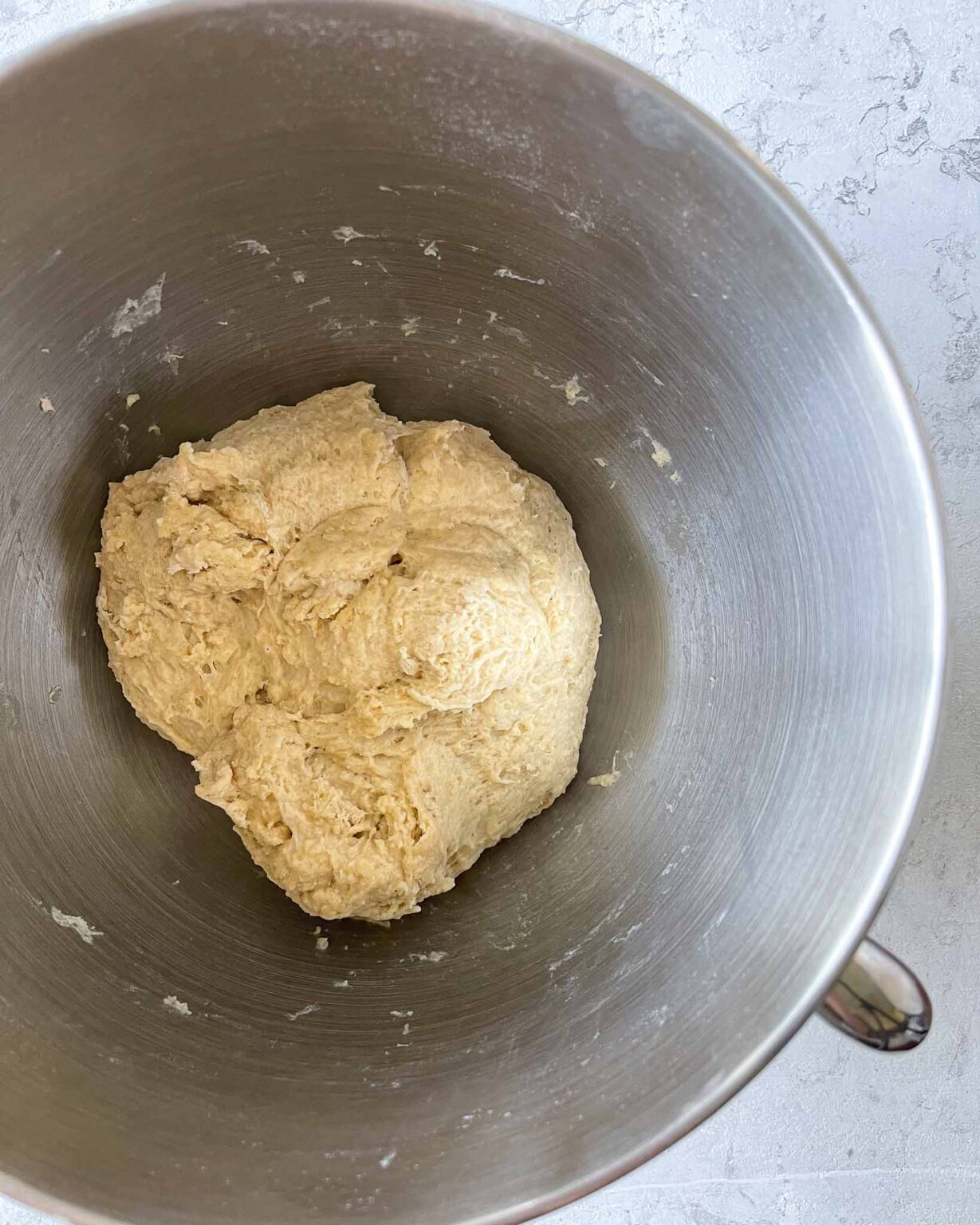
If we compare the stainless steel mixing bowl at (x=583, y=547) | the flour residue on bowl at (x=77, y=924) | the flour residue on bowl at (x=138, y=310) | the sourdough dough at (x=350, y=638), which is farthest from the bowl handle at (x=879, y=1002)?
the flour residue on bowl at (x=138, y=310)

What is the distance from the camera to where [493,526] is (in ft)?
5.33

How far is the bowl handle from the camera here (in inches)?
47.3

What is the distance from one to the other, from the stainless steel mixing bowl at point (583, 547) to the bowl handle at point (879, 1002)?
0.19 feet

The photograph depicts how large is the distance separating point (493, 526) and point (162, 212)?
71 cm

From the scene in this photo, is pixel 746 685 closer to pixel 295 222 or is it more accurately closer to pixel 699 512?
pixel 699 512

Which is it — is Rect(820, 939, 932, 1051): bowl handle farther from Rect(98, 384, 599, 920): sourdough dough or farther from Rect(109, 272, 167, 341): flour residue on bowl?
Rect(109, 272, 167, 341): flour residue on bowl

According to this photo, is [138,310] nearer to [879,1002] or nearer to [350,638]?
[350,638]

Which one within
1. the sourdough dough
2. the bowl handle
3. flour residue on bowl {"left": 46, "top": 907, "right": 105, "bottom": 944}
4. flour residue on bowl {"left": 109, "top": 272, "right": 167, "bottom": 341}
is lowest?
flour residue on bowl {"left": 46, "top": 907, "right": 105, "bottom": 944}

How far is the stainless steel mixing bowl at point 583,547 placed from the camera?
120 cm

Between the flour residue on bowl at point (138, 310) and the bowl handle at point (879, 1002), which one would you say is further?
the flour residue on bowl at point (138, 310)

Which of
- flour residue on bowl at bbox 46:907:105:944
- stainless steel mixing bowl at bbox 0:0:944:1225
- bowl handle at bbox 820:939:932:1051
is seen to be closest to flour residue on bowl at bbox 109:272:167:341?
stainless steel mixing bowl at bbox 0:0:944:1225

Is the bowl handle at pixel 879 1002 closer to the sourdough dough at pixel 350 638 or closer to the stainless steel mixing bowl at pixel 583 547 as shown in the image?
the stainless steel mixing bowl at pixel 583 547

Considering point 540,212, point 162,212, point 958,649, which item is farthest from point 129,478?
point 958,649

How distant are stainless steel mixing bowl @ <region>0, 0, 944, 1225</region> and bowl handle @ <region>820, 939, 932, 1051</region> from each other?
0.19 ft
